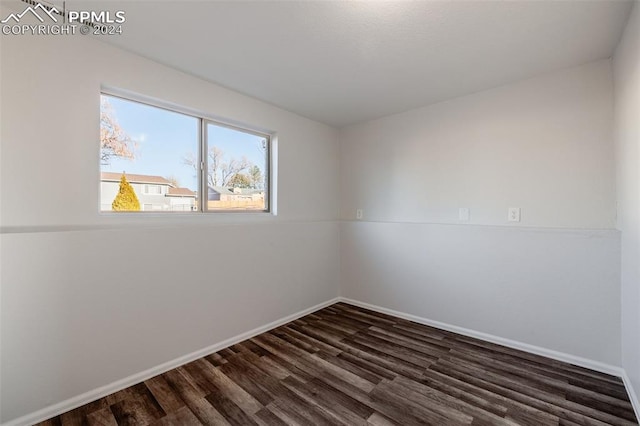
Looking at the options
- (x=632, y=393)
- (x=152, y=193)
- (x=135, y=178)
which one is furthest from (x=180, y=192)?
(x=632, y=393)

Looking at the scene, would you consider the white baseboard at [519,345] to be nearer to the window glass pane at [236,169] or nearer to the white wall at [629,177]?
the white wall at [629,177]

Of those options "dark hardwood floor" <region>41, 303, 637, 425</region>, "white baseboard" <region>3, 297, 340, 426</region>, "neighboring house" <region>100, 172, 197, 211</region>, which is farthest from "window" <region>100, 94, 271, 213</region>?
"dark hardwood floor" <region>41, 303, 637, 425</region>

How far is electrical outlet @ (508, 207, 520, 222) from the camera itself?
254 cm

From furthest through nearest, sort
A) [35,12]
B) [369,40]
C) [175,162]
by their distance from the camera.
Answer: [175,162]
[369,40]
[35,12]

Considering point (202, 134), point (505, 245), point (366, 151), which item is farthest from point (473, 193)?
point (202, 134)

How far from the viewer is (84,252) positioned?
179 cm

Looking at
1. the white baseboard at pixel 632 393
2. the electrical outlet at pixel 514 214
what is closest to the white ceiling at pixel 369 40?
the electrical outlet at pixel 514 214

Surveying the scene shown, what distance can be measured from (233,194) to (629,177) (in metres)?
3.09

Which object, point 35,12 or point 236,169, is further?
point 236,169

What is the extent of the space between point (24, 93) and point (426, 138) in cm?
336

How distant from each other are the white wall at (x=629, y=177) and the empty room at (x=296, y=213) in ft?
0.10

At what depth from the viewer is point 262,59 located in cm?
216

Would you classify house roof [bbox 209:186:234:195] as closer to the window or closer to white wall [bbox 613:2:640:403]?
the window

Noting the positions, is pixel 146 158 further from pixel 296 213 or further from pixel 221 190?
pixel 296 213
